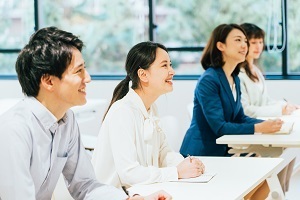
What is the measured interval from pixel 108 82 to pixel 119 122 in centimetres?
381

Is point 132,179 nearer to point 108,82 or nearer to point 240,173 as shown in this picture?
point 240,173

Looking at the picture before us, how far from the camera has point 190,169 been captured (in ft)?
9.13

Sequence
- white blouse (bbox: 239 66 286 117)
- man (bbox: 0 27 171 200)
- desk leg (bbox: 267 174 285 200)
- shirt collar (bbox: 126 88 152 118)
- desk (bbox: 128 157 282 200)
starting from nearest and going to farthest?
1. man (bbox: 0 27 171 200)
2. desk (bbox: 128 157 282 200)
3. shirt collar (bbox: 126 88 152 118)
4. desk leg (bbox: 267 174 285 200)
5. white blouse (bbox: 239 66 286 117)

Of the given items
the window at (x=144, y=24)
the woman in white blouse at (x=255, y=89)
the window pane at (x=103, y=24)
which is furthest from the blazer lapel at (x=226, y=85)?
the window pane at (x=103, y=24)

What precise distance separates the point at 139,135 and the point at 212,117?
1235 millimetres

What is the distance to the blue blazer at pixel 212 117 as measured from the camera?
4113 mm

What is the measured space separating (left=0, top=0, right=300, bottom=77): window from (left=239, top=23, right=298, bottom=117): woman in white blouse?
1197 mm

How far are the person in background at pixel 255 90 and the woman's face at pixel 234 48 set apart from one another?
0.50m

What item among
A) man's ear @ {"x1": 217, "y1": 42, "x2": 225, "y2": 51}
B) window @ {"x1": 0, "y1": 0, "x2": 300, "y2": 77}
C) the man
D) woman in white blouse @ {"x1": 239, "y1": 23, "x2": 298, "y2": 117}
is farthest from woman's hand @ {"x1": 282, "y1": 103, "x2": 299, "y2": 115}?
the man

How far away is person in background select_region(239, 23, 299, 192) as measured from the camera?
4.87 metres

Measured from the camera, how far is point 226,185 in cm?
263

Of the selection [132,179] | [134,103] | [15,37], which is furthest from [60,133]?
[15,37]

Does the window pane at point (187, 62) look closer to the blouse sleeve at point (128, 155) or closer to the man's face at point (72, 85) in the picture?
Answer: the blouse sleeve at point (128, 155)

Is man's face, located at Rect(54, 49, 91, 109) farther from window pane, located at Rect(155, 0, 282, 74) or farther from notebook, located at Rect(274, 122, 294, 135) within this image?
window pane, located at Rect(155, 0, 282, 74)
